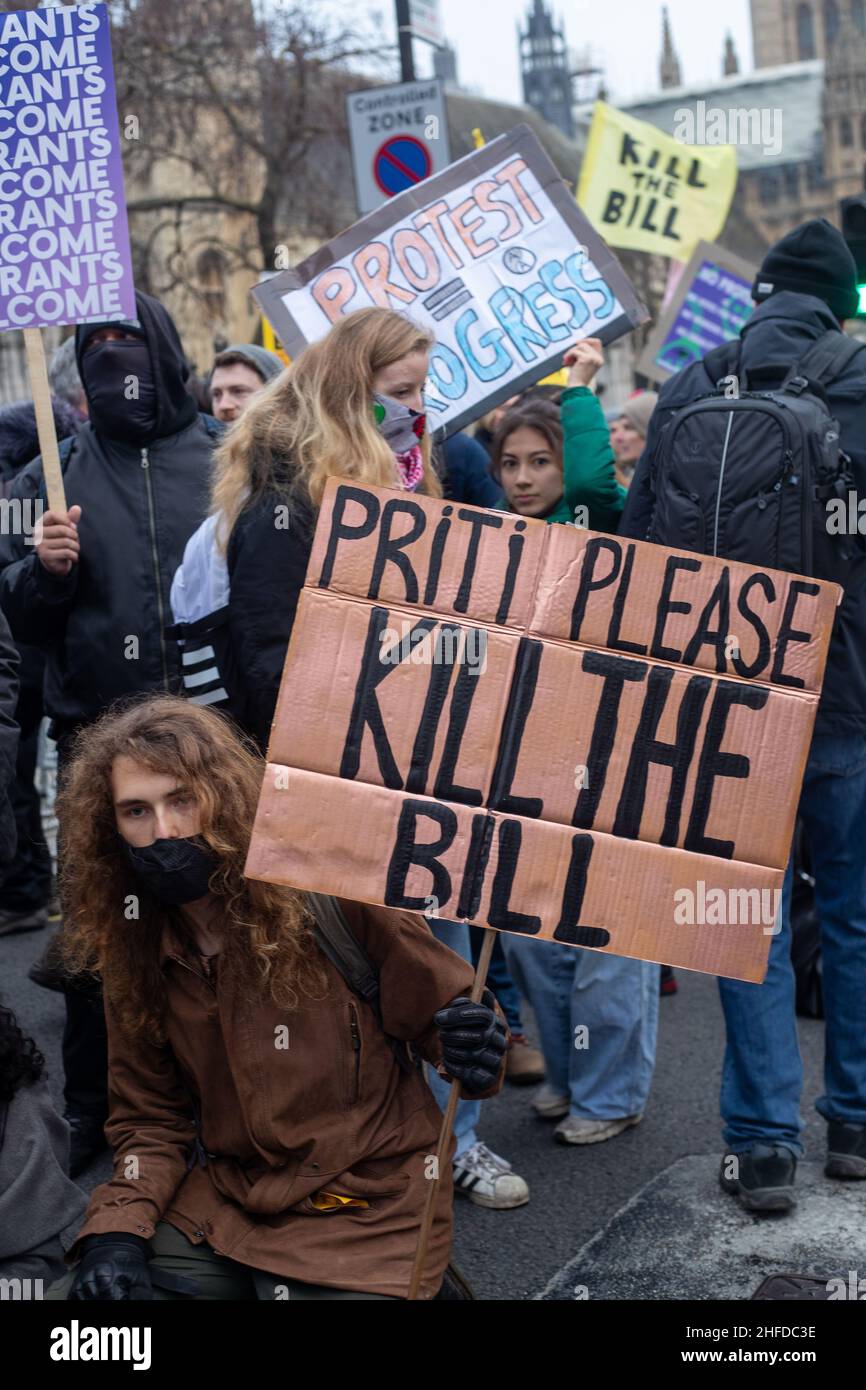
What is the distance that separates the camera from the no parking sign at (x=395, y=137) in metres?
8.60

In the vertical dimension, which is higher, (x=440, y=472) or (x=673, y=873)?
(x=440, y=472)

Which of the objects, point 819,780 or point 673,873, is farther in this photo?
point 819,780

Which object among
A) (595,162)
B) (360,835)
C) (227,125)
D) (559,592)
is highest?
(227,125)

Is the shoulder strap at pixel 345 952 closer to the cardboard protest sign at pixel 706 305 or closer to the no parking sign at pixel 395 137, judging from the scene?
the cardboard protest sign at pixel 706 305

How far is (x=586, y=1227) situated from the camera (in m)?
3.99

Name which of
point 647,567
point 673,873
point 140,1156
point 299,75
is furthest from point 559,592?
point 299,75

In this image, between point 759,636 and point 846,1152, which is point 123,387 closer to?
point 759,636

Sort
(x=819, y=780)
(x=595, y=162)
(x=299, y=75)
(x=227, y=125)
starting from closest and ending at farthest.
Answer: (x=819, y=780)
(x=595, y=162)
(x=299, y=75)
(x=227, y=125)

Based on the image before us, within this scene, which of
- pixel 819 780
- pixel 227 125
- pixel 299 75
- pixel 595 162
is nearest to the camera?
pixel 819 780

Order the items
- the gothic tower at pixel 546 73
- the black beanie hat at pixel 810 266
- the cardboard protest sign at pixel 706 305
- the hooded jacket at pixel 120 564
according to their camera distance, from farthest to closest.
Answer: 1. the gothic tower at pixel 546 73
2. the cardboard protest sign at pixel 706 305
3. the hooded jacket at pixel 120 564
4. the black beanie hat at pixel 810 266

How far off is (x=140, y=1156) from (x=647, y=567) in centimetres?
132

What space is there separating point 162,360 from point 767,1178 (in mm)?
2430

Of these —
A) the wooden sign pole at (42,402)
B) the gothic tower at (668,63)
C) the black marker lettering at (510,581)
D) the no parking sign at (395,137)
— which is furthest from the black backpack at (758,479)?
the gothic tower at (668,63)

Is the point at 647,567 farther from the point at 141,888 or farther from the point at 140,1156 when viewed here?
the point at 140,1156
